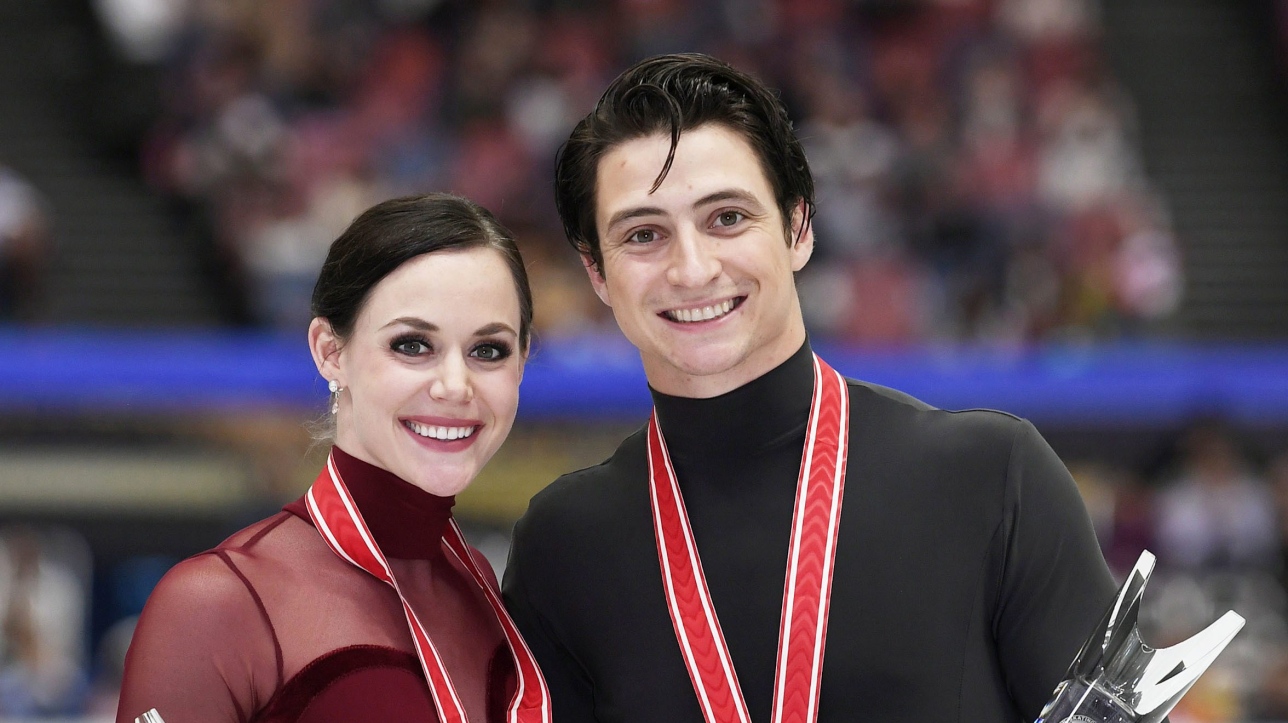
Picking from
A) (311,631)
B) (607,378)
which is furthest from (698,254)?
(607,378)

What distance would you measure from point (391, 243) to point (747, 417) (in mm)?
700

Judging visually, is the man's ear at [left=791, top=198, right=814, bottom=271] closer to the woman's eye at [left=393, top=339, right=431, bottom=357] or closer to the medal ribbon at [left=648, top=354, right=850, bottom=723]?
the medal ribbon at [left=648, top=354, right=850, bottom=723]

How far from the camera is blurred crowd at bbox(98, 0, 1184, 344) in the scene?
9.34 metres

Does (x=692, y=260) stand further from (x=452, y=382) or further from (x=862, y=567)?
(x=862, y=567)

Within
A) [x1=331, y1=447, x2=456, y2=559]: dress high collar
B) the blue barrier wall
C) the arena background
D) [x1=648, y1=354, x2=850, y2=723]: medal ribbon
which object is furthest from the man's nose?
the blue barrier wall

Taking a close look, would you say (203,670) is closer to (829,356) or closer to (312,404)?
(312,404)

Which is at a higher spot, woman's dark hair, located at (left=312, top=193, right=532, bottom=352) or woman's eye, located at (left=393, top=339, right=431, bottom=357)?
woman's dark hair, located at (left=312, top=193, right=532, bottom=352)

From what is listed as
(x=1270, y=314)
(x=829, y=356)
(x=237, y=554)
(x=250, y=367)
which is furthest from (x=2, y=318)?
(x=1270, y=314)

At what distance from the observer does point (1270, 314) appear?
11086mm

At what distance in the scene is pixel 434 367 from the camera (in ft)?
9.09

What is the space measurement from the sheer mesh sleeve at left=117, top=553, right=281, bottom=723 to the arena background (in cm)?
438

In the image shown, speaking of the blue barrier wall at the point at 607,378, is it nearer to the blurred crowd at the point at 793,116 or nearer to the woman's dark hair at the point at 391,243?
the blurred crowd at the point at 793,116

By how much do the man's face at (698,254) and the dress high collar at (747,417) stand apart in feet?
0.10

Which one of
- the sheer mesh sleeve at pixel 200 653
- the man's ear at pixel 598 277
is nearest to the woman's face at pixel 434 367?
Answer: the man's ear at pixel 598 277
